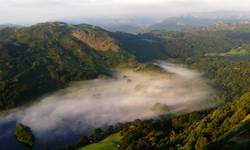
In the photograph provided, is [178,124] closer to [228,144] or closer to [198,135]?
[198,135]

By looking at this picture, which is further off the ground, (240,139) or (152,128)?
(240,139)

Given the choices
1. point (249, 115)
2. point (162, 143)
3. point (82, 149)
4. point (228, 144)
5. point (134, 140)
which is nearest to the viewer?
point (228, 144)

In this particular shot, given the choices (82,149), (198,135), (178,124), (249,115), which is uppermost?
(249,115)

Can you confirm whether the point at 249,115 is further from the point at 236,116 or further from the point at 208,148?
the point at 208,148

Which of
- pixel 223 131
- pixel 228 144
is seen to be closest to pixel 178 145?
pixel 223 131

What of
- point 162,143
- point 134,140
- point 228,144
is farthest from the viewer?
point 134,140

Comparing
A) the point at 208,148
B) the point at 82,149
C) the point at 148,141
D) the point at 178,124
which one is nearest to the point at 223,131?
the point at 208,148

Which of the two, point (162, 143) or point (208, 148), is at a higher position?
point (208, 148)

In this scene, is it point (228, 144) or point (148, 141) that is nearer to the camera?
point (228, 144)

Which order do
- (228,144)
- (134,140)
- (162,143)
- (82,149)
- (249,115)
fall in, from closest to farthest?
1. (228,144)
2. (249,115)
3. (162,143)
4. (134,140)
5. (82,149)

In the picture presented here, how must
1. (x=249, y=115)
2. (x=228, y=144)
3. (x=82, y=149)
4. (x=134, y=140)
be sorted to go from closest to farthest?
(x=228, y=144)
(x=249, y=115)
(x=134, y=140)
(x=82, y=149)
